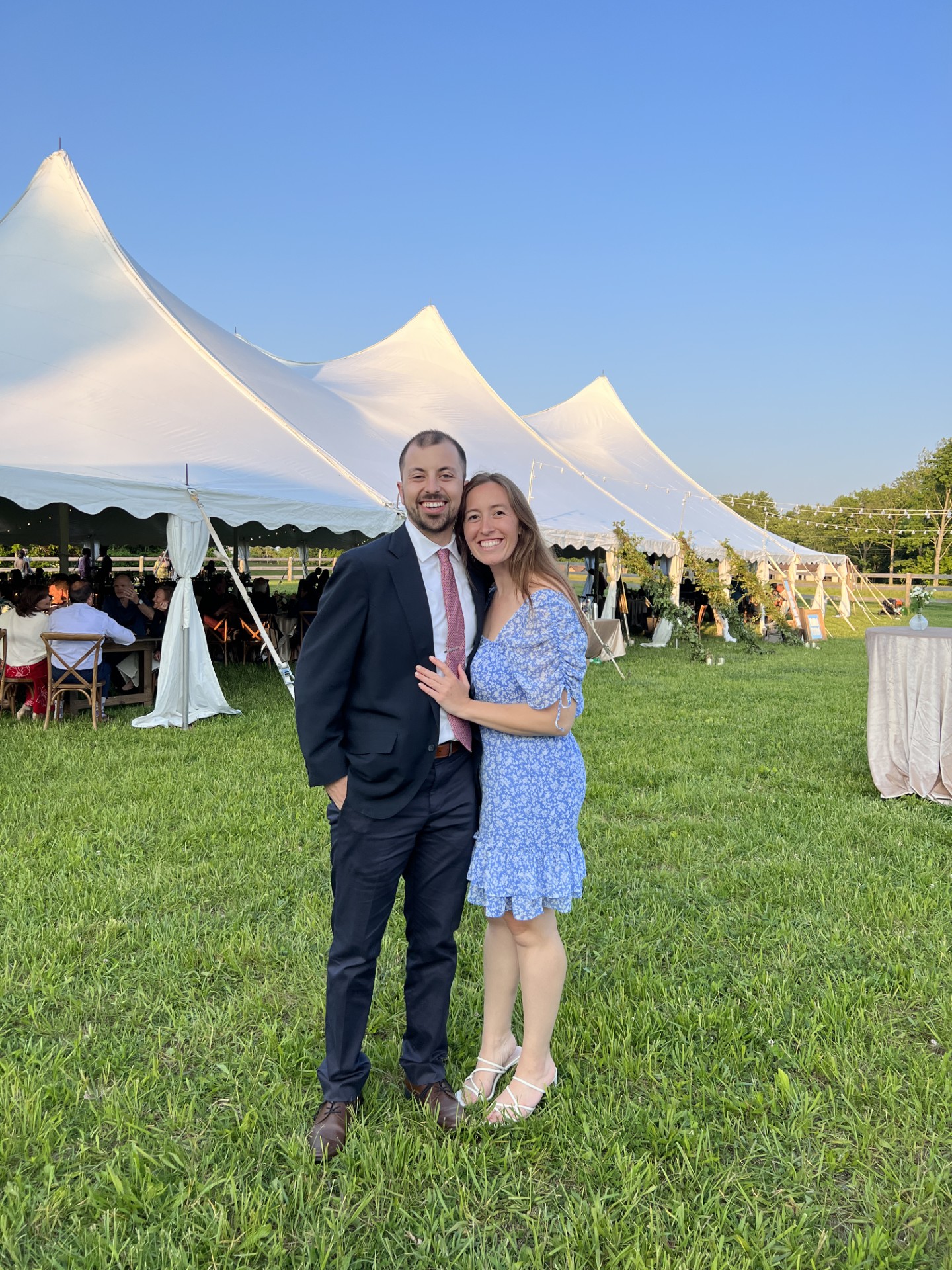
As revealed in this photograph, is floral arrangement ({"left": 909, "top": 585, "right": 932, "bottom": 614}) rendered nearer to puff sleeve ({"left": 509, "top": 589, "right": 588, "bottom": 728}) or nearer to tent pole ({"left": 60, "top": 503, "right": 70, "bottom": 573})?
puff sleeve ({"left": 509, "top": 589, "right": 588, "bottom": 728})

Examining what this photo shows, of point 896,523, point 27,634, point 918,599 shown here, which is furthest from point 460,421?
point 896,523

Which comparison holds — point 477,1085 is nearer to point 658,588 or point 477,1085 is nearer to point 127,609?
point 127,609

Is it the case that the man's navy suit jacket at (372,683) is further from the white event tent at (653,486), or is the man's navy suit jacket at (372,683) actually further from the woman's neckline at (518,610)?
the white event tent at (653,486)

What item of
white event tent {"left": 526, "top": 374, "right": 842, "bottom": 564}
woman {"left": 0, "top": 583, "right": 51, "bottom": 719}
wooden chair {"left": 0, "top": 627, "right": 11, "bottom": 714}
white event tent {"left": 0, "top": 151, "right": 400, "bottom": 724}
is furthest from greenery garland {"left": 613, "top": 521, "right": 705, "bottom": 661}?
wooden chair {"left": 0, "top": 627, "right": 11, "bottom": 714}

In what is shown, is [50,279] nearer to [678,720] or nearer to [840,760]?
[678,720]

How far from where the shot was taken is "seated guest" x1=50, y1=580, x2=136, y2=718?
289 inches

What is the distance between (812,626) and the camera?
17781 millimetres

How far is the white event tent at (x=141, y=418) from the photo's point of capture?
7578 mm

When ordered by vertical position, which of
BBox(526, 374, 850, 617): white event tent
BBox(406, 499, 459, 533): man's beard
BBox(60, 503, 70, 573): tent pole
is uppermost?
BBox(526, 374, 850, 617): white event tent

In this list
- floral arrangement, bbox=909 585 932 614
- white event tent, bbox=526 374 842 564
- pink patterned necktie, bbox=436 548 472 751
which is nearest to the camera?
pink patterned necktie, bbox=436 548 472 751

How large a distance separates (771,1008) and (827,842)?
6.46ft

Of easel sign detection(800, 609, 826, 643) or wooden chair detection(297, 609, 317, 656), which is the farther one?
easel sign detection(800, 609, 826, 643)

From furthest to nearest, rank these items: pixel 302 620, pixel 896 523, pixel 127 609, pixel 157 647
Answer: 1. pixel 896 523
2. pixel 302 620
3. pixel 157 647
4. pixel 127 609

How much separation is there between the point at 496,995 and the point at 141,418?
809 cm
